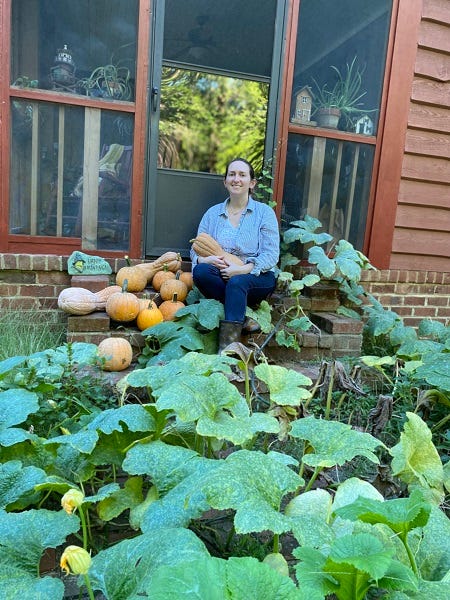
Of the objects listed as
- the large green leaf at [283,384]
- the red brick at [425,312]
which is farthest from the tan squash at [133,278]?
the red brick at [425,312]

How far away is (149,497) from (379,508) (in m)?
0.57

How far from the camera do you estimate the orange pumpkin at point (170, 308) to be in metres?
2.80

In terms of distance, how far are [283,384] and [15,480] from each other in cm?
75

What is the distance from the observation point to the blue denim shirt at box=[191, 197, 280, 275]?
117 inches

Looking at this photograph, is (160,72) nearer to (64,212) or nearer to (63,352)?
(64,212)

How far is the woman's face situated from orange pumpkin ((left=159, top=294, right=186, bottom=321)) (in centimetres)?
77

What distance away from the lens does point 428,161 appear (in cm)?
363

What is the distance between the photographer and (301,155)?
3441 mm

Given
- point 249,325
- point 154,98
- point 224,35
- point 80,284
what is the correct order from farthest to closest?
point 224,35, point 154,98, point 80,284, point 249,325

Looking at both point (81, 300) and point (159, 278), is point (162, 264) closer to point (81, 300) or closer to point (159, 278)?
point (159, 278)

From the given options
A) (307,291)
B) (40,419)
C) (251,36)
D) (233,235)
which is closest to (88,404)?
(40,419)

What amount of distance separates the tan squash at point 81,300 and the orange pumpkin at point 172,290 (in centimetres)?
31

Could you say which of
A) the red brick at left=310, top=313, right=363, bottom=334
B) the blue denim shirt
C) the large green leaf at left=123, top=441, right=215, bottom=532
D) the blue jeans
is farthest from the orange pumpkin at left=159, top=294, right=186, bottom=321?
the large green leaf at left=123, top=441, right=215, bottom=532

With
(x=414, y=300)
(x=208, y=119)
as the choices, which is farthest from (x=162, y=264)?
(x=208, y=119)
